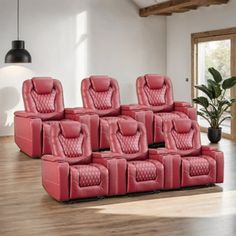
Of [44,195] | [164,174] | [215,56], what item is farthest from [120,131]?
[215,56]

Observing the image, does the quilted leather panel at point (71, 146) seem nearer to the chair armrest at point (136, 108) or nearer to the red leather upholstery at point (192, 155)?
the red leather upholstery at point (192, 155)

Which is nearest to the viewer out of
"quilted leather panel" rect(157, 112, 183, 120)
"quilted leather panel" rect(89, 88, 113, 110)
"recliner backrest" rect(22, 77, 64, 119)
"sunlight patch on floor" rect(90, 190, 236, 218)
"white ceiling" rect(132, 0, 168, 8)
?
"sunlight patch on floor" rect(90, 190, 236, 218)

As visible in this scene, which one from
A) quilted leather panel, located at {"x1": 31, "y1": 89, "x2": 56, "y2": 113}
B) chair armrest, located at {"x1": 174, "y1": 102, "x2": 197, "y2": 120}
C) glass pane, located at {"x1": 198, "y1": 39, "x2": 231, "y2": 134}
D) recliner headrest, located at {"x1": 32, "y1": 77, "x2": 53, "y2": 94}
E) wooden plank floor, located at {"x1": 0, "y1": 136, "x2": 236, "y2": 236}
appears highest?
glass pane, located at {"x1": 198, "y1": 39, "x2": 231, "y2": 134}

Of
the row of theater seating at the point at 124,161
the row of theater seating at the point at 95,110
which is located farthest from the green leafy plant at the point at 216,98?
the row of theater seating at the point at 124,161

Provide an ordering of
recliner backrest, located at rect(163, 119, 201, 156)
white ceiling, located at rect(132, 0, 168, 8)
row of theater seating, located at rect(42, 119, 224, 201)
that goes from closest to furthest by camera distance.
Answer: row of theater seating, located at rect(42, 119, 224, 201) → recliner backrest, located at rect(163, 119, 201, 156) → white ceiling, located at rect(132, 0, 168, 8)

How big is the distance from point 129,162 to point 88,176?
2.06 ft

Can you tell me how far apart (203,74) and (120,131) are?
5.02 metres

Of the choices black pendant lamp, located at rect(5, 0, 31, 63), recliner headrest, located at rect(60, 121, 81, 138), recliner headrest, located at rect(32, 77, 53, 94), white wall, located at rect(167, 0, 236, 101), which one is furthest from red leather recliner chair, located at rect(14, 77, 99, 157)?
white wall, located at rect(167, 0, 236, 101)

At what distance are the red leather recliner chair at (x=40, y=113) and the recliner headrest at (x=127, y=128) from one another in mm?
2113

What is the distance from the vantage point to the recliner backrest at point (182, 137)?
6309 millimetres

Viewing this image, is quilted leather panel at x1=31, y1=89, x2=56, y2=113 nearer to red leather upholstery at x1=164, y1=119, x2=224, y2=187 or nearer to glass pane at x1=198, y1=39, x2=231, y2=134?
red leather upholstery at x1=164, y1=119, x2=224, y2=187

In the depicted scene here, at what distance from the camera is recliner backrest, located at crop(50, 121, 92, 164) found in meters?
5.82

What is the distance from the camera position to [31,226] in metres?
4.64

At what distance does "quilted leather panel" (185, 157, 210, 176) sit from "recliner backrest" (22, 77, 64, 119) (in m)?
3.14
